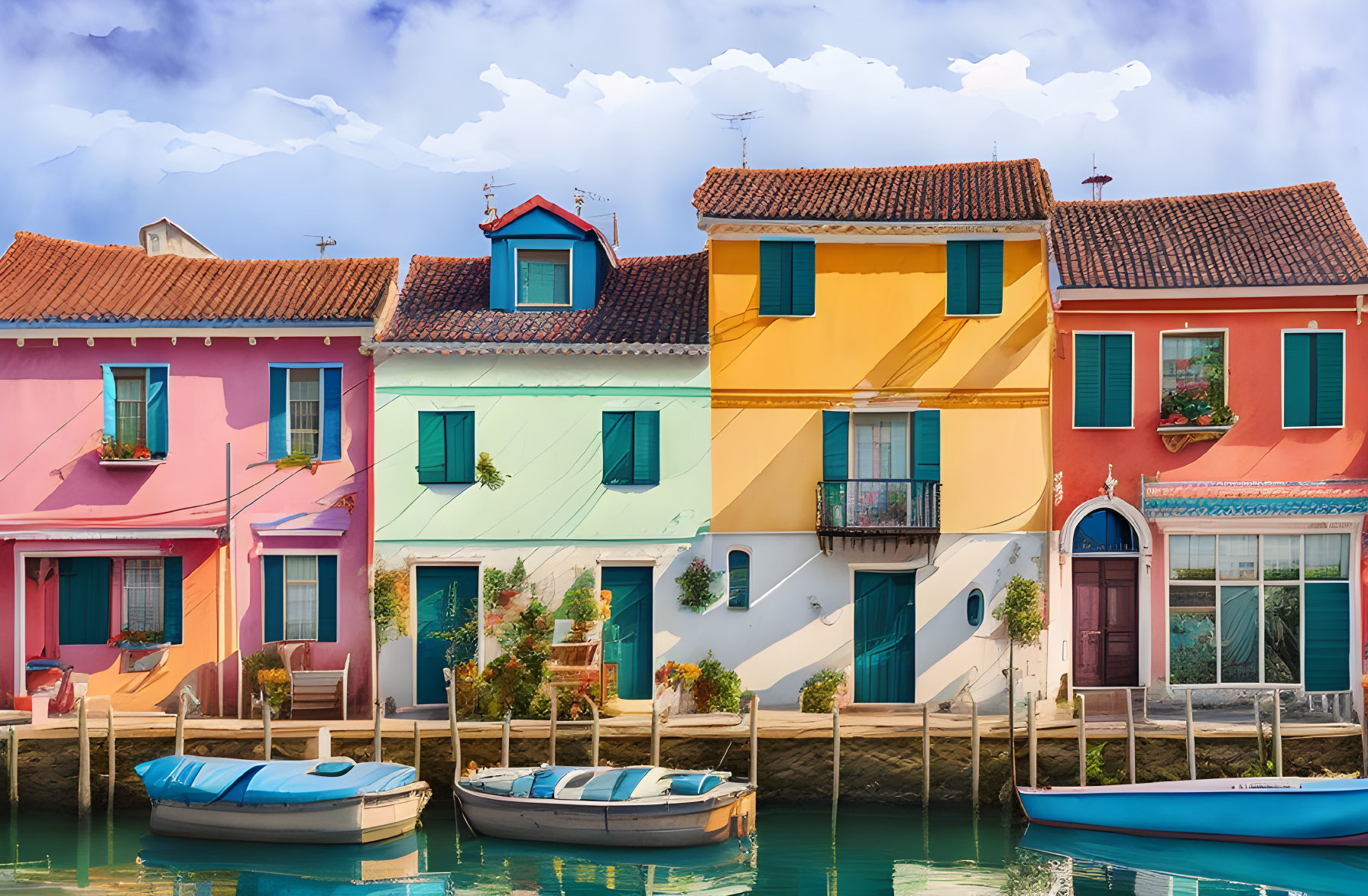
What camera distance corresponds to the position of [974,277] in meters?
23.0

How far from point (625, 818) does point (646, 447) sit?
7062mm

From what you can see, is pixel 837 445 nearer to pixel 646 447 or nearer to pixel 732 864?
pixel 646 447

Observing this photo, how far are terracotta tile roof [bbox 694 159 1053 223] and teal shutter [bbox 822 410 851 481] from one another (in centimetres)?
361

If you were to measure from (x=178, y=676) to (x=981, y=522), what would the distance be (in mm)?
14884

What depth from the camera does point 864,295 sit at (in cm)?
2316

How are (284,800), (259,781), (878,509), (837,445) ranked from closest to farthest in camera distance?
(284,800) < (259,781) < (878,509) < (837,445)

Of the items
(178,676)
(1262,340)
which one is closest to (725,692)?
(178,676)

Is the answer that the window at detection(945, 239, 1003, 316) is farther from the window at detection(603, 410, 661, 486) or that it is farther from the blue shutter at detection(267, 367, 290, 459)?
the blue shutter at detection(267, 367, 290, 459)

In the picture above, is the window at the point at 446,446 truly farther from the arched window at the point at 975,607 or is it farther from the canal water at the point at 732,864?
the arched window at the point at 975,607

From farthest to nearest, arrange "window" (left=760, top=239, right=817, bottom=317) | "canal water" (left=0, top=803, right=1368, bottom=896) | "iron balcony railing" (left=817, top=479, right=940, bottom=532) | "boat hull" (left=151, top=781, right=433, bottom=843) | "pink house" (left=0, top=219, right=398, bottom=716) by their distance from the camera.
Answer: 1. "window" (left=760, top=239, right=817, bottom=317)
2. "pink house" (left=0, top=219, right=398, bottom=716)
3. "iron balcony railing" (left=817, top=479, right=940, bottom=532)
4. "boat hull" (left=151, top=781, right=433, bottom=843)
5. "canal water" (left=0, top=803, right=1368, bottom=896)

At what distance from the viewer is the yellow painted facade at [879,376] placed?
902 inches

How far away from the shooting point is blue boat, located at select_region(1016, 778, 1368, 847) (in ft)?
61.6

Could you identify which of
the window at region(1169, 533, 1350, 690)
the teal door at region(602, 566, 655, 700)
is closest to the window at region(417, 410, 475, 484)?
the teal door at region(602, 566, 655, 700)

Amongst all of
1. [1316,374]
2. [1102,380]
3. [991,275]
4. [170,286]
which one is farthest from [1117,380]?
[170,286]
